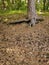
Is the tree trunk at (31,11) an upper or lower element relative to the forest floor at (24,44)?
upper

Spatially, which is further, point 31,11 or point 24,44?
point 31,11

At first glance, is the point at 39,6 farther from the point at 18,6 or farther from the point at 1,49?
the point at 1,49

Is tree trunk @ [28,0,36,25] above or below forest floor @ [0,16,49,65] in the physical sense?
above

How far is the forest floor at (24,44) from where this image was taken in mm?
7414

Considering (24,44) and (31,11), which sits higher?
(31,11)

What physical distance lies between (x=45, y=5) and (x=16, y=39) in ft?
29.0

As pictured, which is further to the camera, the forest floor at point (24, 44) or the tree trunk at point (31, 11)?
the tree trunk at point (31, 11)

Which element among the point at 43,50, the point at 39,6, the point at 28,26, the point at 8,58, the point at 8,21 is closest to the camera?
the point at 8,58

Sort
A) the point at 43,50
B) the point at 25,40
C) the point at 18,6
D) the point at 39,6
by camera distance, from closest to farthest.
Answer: the point at 43,50 < the point at 25,40 < the point at 18,6 < the point at 39,6

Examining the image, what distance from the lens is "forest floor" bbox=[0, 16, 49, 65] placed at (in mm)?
7414

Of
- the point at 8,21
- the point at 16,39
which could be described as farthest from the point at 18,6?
the point at 16,39

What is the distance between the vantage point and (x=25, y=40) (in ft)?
29.8

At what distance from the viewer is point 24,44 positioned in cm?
870

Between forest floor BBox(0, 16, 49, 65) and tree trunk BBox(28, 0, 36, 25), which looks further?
tree trunk BBox(28, 0, 36, 25)
